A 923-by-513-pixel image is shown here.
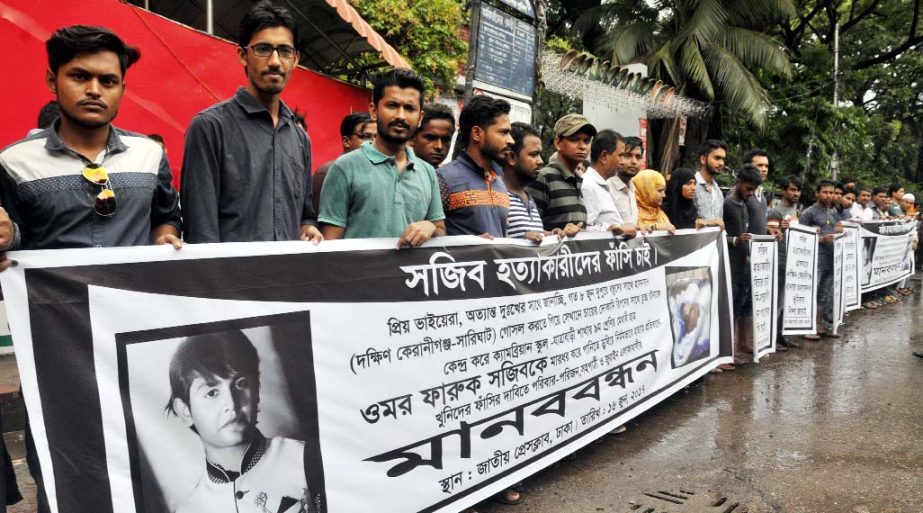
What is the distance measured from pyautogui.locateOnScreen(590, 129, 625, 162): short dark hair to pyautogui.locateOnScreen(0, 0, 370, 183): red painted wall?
3502 mm

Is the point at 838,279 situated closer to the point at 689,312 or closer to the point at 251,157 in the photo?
the point at 689,312

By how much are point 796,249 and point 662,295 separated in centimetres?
316

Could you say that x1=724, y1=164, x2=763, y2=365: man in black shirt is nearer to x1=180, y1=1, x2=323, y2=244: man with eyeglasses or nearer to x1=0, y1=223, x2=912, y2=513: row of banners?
x1=0, y1=223, x2=912, y2=513: row of banners

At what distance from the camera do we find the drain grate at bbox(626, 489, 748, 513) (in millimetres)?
3160

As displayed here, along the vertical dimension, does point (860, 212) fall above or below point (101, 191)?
below

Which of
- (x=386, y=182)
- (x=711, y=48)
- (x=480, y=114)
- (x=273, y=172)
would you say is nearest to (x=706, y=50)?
(x=711, y=48)

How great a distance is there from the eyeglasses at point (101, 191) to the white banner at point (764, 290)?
18.2 feet

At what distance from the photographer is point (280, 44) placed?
2658mm

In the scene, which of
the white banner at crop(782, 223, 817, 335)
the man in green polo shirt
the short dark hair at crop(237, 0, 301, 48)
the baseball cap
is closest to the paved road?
the white banner at crop(782, 223, 817, 335)

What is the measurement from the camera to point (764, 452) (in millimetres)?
3990

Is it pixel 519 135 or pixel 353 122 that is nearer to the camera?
pixel 519 135

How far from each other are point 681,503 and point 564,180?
2.00m

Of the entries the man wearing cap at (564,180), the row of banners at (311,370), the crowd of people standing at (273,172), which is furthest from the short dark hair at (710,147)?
the row of banners at (311,370)

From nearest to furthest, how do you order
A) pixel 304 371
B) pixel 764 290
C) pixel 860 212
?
pixel 304 371 → pixel 764 290 → pixel 860 212
